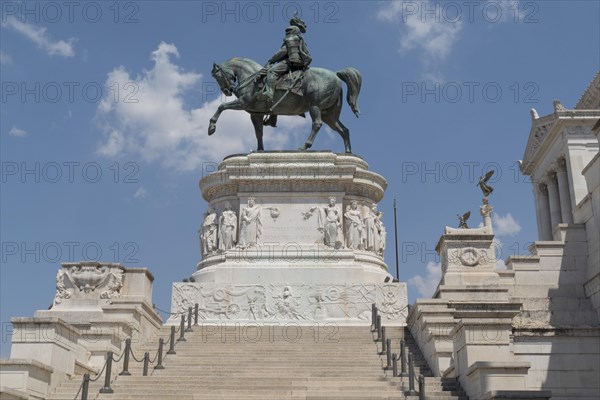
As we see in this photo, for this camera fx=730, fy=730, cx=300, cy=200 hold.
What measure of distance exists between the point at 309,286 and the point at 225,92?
10213mm

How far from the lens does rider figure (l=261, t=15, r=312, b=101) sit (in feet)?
105

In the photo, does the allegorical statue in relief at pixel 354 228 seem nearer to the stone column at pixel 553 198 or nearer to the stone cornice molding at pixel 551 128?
the stone cornice molding at pixel 551 128

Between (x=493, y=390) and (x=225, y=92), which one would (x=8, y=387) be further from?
(x=225, y=92)

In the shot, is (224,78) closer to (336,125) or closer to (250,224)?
(336,125)

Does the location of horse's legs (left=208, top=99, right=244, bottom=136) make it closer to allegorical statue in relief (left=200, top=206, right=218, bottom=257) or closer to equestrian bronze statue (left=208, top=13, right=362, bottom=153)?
equestrian bronze statue (left=208, top=13, right=362, bottom=153)

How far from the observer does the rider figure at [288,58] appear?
31.9 m

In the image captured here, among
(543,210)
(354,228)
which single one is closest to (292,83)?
(354,228)

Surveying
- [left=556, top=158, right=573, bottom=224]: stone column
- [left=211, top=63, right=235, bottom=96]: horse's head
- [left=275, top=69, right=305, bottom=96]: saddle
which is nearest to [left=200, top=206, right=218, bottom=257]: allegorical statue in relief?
[left=211, top=63, right=235, bottom=96]: horse's head

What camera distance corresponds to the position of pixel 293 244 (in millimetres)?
28703

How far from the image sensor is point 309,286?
2667 centimetres

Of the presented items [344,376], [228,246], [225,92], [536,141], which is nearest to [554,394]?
[344,376]

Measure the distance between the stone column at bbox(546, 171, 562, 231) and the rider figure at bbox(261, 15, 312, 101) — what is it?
3170 centimetres

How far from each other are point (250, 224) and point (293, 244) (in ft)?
6.24

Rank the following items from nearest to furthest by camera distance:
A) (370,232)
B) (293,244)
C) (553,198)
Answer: (293,244), (370,232), (553,198)
